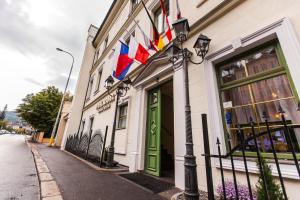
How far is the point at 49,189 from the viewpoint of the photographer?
267cm

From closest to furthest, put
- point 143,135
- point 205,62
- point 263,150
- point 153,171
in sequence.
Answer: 1. point 263,150
2. point 205,62
3. point 153,171
4. point 143,135

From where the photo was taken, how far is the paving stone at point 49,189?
2.45 m

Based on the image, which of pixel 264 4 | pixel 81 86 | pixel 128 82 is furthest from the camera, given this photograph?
pixel 81 86

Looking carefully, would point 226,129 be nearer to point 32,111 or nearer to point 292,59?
point 292,59

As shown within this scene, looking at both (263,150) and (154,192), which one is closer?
(263,150)

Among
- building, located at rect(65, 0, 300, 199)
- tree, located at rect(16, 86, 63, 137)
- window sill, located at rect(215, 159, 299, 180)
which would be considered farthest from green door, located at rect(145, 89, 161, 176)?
tree, located at rect(16, 86, 63, 137)

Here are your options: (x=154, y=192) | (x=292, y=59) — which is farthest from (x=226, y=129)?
(x=154, y=192)

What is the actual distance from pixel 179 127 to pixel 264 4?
120 inches

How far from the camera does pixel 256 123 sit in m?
2.58

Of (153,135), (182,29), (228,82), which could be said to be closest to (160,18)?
(182,29)

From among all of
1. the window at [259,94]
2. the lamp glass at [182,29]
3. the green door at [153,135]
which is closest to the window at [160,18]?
the green door at [153,135]

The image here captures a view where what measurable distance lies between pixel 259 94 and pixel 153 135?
3099 mm

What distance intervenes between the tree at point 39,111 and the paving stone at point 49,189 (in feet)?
68.6

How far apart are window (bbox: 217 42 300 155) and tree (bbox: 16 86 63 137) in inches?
919
